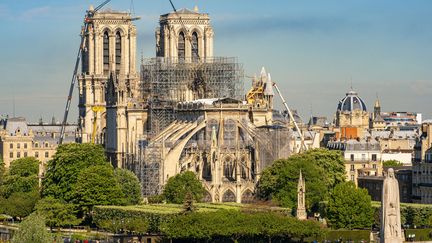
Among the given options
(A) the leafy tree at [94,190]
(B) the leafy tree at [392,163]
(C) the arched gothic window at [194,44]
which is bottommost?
(A) the leafy tree at [94,190]

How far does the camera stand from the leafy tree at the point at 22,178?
526 ft

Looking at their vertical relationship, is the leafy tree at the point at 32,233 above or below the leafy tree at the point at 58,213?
below

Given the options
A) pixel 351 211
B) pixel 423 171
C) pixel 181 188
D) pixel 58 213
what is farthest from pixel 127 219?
pixel 423 171

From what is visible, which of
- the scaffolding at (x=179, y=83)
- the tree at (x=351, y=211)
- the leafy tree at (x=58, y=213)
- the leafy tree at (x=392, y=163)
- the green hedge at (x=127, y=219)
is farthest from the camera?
the leafy tree at (x=392, y=163)

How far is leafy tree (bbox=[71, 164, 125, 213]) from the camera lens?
141625mm

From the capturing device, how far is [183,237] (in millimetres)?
120125

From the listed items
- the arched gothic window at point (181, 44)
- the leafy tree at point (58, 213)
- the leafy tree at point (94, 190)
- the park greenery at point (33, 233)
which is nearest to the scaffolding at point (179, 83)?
the arched gothic window at point (181, 44)

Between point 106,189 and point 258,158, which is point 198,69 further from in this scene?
point 106,189

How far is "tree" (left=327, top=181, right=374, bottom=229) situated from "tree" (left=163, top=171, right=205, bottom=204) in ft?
62.9

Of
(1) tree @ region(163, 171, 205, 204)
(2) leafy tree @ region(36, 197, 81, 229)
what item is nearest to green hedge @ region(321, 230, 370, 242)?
(2) leafy tree @ region(36, 197, 81, 229)

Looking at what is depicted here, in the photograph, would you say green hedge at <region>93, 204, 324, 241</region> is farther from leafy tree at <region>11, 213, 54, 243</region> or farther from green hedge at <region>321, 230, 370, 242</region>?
leafy tree at <region>11, 213, 54, 243</region>

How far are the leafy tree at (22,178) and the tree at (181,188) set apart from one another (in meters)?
15.8

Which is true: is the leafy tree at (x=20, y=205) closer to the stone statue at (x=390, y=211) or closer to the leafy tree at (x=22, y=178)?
the leafy tree at (x=22, y=178)

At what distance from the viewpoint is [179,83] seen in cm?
17088
